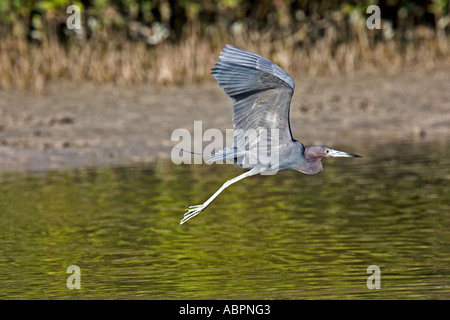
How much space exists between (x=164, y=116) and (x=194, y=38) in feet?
9.17

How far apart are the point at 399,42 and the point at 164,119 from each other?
5438 mm

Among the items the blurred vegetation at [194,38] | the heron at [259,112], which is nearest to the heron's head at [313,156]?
the heron at [259,112]

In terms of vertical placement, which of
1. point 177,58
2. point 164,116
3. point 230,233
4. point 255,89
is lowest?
point 230,233

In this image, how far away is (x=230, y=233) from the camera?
726 cm

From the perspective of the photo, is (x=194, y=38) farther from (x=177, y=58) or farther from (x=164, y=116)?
(x=164, y=116)

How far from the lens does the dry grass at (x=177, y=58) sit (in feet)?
48.4

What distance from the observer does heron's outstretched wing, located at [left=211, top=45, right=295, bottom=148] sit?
568 cm

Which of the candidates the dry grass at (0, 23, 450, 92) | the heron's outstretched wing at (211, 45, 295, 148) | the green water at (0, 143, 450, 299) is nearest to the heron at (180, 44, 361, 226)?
the heron's outstretched wing at (211, 45, 295, 148)

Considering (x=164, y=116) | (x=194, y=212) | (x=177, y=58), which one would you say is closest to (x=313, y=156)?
(x=194, y=212)

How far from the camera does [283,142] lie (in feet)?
19.9

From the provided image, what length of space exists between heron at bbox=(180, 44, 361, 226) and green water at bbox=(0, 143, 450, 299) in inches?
22.7

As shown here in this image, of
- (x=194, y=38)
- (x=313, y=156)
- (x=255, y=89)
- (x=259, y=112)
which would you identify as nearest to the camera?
(x=255, y=89)

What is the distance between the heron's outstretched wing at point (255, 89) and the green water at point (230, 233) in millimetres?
890
